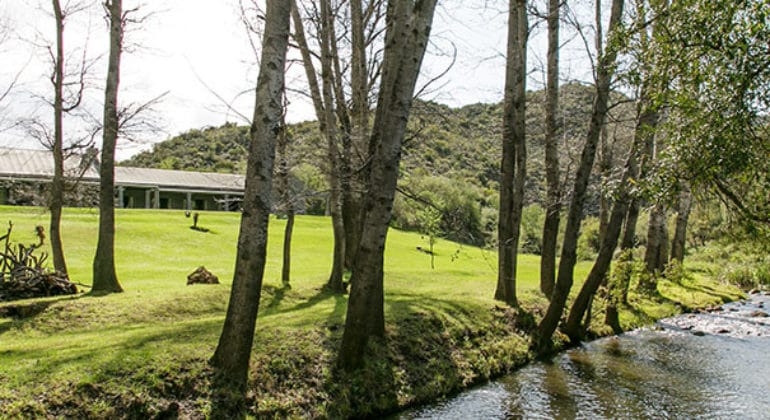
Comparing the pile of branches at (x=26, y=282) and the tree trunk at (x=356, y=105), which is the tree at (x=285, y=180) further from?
the pile of branches at (x=26, y=282)

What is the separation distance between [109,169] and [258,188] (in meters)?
8.23

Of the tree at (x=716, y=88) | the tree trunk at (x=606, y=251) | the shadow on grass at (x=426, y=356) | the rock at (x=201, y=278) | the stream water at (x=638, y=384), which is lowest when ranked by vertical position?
the stream water at (x=638, y=384)

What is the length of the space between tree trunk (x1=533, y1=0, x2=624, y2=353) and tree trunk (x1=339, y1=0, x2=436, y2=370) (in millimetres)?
4188

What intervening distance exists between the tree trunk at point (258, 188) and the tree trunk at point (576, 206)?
6.42 metres

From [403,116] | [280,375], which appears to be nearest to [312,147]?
[403,116]

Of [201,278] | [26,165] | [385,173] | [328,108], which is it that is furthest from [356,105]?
[26,165]

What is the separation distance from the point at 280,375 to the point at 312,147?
8903mm

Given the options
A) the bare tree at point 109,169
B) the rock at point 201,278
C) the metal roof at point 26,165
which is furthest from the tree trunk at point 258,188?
the metal roof at point 26,165

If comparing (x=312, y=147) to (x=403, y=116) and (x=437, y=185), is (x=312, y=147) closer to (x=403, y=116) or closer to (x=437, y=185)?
(x=403, y=116)

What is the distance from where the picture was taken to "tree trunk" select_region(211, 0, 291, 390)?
23.0 feet

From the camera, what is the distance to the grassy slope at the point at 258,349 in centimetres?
662

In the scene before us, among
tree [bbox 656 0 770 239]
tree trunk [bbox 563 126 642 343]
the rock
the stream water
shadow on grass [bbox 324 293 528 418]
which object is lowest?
the stream water

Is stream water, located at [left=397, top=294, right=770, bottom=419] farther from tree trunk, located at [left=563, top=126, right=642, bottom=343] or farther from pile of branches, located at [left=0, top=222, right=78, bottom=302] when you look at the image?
pile of branches, located at [left=0, top=222, right=78, bottom=302]

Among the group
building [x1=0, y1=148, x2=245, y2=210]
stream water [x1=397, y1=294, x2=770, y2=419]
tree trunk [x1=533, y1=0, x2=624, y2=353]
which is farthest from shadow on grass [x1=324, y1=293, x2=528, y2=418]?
building [x1=0, y1=148, x2=245, y2=210]
